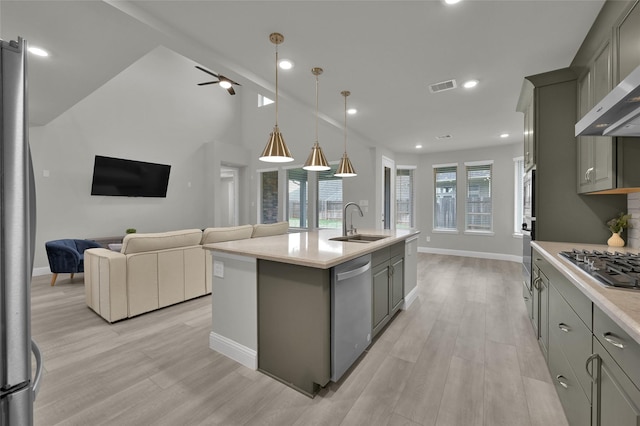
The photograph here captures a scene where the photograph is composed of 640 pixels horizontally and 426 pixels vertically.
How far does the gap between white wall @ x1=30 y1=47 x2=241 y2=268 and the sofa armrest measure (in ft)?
9.19

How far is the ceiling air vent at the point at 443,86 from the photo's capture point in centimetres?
303

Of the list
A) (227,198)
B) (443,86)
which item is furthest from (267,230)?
(227,198)

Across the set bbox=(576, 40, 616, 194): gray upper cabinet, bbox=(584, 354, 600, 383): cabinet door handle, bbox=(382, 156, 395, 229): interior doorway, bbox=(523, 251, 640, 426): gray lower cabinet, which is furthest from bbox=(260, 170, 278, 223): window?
bbox=(584, 354, 600, 383): cabinet door handle

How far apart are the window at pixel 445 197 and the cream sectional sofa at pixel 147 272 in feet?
17.1

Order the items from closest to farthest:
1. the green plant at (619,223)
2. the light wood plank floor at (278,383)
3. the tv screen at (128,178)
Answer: the light wood plank floor at (278,383), the green plant at (619,223), the tv screen at (128,178)

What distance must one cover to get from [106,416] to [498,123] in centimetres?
569

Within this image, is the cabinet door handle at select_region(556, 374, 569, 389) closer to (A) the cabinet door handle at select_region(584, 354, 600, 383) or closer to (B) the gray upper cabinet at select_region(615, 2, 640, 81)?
(A) the cabinet door handle at select_region(584, 354, 600, 383)

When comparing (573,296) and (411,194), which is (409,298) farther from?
(411,194)

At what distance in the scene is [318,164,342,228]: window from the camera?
21.7 ft

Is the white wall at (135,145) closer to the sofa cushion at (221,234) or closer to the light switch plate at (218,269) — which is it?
the sofa cushion at (221,234)

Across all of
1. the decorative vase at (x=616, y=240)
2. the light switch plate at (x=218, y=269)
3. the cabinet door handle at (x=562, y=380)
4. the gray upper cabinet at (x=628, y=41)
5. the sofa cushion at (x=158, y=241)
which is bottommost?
the cabinet door handle at (x=562, y=380)

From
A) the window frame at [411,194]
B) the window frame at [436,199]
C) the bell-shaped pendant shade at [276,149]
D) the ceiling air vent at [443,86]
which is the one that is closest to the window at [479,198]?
the window frame at [436,199]

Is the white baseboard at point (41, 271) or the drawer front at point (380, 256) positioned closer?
the drawer front at point (380, 256)

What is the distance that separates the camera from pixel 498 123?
446cm
